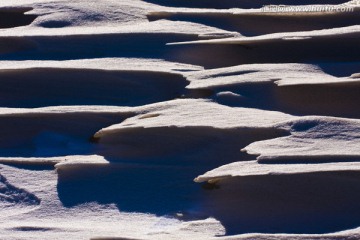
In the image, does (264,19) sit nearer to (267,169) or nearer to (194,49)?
(194,49)

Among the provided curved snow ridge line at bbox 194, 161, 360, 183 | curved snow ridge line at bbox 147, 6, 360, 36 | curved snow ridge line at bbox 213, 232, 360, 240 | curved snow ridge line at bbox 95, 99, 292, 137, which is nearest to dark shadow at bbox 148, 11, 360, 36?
curved snow ridge line at bbox 147, 6, 360, 36

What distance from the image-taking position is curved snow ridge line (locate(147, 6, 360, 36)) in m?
1.48

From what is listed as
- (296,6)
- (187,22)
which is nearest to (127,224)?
(187,22)

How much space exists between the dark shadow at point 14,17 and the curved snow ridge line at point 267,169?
0.65 meters

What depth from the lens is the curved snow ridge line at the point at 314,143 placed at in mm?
1111

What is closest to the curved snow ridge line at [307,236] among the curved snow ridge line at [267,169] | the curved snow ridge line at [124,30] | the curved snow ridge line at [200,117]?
the curved snow ridge line at [267,169]

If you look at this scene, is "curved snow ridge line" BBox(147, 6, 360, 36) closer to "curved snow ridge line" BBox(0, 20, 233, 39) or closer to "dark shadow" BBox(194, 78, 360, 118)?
"curved snow ridge line" BBox(0, 20, 233, 39)

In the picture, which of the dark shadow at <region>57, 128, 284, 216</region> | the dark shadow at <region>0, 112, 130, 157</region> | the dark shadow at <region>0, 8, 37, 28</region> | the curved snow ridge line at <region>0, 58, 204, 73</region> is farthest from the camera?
the dark shadow at <region>0, 8, 37, 28</region>

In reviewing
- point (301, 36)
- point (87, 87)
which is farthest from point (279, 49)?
point (87, 87)

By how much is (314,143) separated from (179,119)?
9.1 inches

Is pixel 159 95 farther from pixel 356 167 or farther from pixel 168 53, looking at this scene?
pixel 356 167

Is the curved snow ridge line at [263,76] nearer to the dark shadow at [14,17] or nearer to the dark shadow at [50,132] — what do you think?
the dark shadow at [50,132]

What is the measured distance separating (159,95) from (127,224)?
1.11ft

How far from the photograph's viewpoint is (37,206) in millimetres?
1114
